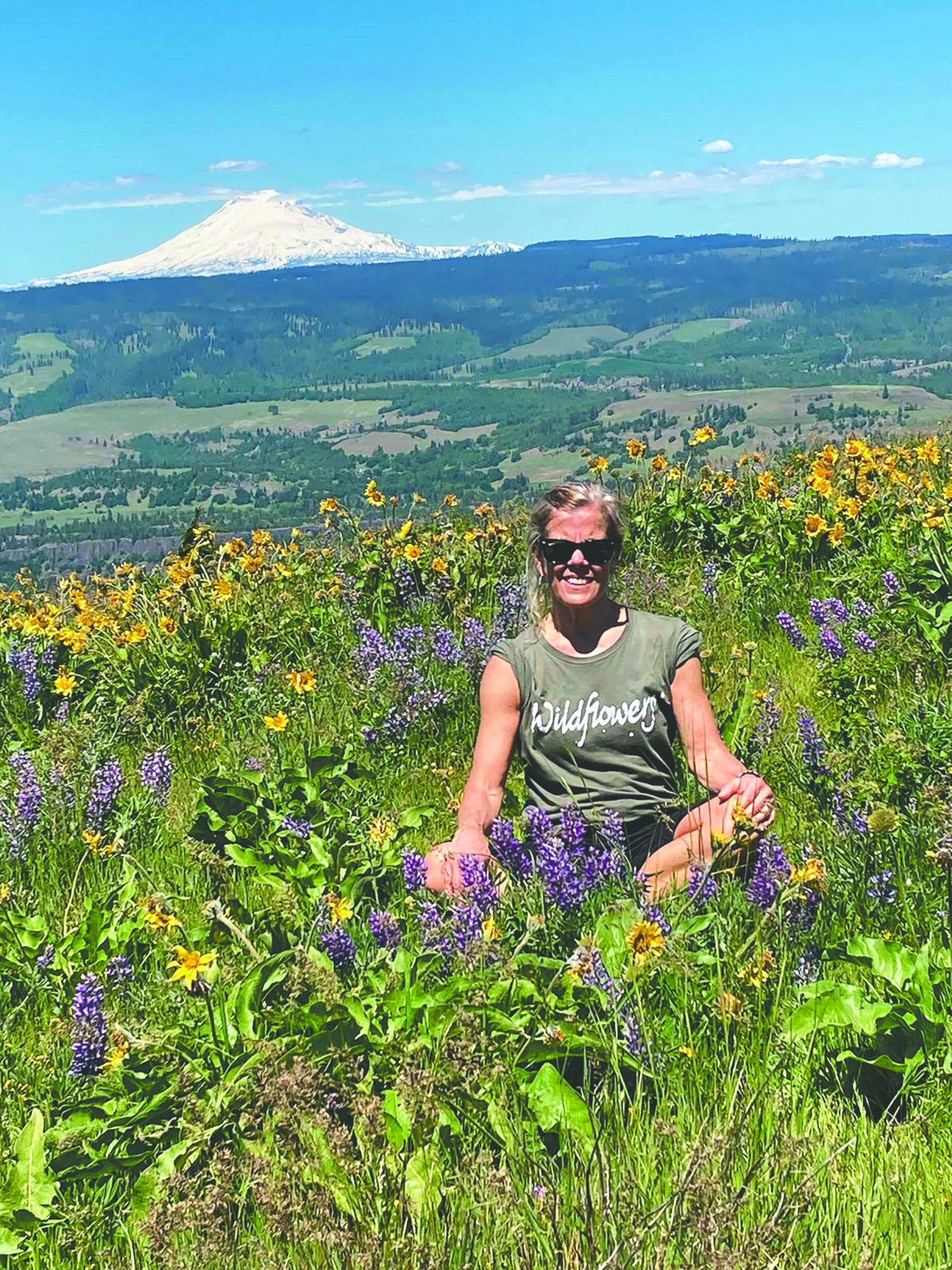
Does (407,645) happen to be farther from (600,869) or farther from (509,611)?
(600,869)

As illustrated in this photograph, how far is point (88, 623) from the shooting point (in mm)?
6934

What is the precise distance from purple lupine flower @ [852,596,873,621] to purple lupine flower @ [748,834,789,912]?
295 centimetres

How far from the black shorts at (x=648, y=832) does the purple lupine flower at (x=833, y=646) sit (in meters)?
1.43

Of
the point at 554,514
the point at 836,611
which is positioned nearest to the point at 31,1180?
the point at 554,514

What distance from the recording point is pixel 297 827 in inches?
147

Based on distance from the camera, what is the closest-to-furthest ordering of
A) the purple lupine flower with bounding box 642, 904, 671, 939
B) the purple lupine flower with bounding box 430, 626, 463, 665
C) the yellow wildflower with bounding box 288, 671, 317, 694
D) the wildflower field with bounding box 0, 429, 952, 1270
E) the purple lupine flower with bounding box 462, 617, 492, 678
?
the wildflower field with bounding box 0, 429, 952, 1270
the purple lupine flower with bounding box 642, 904, 671, 939
the yellow wildflower with bounding box 288, 671, 317, 694
the purple lupine flower with bounding box 462, 617, 492, 678
the purple lupine flower with bounding box 430, 626, 463, 665

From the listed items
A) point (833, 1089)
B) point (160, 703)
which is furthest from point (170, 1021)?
point (160, 703)

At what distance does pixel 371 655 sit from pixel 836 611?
2.33 m

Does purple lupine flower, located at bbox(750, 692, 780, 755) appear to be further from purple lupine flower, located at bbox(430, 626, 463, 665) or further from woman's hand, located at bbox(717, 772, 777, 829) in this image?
purple lupine flower, located at bbox(430, 626, 463, 665)

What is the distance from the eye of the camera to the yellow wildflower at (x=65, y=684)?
627 centimetres

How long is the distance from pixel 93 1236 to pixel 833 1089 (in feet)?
5.07

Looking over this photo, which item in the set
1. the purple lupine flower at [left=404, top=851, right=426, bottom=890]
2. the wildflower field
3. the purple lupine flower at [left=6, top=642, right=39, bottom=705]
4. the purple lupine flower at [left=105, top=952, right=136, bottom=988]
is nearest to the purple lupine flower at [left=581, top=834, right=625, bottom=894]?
the wildflower field

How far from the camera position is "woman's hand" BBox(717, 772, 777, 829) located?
3031 mm

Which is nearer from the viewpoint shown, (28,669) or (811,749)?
(811,749)
